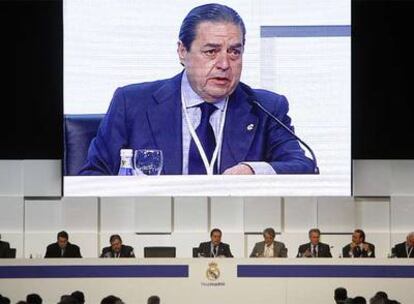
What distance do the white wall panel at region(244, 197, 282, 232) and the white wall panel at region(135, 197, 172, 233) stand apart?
97 centimetres

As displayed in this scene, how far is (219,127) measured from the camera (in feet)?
43.0

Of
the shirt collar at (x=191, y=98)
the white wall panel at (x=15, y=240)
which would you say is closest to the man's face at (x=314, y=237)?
the shirt collar at (x=191, y=98)

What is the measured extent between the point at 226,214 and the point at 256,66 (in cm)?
200

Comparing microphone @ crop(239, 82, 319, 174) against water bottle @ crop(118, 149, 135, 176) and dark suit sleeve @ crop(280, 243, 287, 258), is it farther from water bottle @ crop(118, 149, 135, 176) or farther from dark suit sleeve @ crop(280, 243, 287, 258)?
water bottle @ crop(118, 149, 135, 176)

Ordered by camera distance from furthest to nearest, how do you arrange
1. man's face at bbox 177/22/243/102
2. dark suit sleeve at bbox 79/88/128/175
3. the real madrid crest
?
1. dark suit sleeve at bbox 79/88/128/175
2. man's face at bbox 177/22/243/102
3. the real madrid crest

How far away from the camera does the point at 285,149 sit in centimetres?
1309

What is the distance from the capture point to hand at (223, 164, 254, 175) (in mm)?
13055

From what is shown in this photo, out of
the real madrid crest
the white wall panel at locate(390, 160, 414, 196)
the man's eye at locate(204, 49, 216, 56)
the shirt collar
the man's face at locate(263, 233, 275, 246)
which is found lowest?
the real madrid crest

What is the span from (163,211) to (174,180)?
2.81 ft

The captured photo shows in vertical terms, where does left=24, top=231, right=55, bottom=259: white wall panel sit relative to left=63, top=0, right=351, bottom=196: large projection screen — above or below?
below

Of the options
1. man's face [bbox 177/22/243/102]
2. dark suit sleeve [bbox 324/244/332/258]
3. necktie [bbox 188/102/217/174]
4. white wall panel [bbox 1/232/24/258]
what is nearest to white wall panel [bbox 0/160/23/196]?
white wall panel [bbox 1/232/24/258]

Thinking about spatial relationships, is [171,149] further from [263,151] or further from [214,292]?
[214,292]

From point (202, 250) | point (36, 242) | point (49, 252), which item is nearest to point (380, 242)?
point (202, 250)

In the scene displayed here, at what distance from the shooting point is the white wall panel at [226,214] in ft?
45.3
